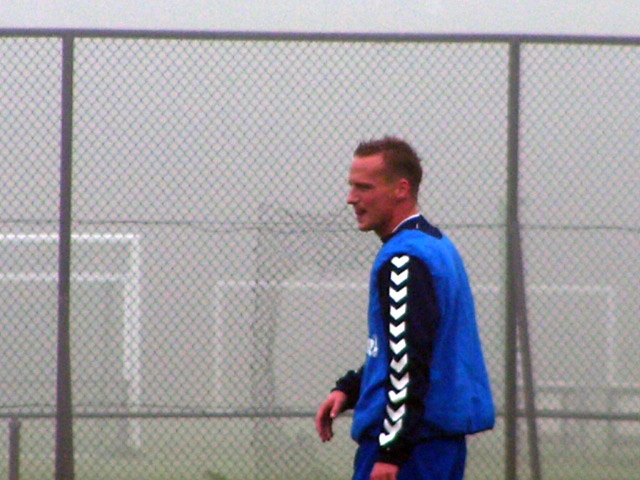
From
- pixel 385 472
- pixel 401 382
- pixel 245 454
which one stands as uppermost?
pixel 401 382

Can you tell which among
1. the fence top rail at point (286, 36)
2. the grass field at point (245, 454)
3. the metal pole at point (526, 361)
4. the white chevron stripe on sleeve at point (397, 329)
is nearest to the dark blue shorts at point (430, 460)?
the white chevron stripe on sleeve at point (397, 329)

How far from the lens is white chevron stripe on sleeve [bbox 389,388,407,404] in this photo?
3.12 m

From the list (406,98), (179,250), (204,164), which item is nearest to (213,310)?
(179,250)

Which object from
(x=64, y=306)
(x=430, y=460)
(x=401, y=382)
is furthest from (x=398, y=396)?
(x=64, y=306)

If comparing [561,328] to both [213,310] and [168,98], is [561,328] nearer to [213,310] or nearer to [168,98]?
[213,310]

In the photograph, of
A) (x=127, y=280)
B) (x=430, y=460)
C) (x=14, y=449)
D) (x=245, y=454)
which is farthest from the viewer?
(x=127, y=280)

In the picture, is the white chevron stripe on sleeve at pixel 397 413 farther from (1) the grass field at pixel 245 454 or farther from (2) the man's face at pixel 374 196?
(1) the grass field at pixel 245 454

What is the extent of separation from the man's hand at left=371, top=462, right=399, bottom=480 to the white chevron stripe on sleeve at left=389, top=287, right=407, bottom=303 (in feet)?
1.45

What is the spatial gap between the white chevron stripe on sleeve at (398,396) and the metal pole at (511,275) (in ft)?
8.96

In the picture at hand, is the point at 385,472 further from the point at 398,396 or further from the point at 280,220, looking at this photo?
the point at 280,220

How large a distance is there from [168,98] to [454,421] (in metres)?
3.06

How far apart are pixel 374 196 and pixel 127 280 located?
10.3ft

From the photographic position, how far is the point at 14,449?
18.4ft

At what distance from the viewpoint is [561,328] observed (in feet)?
19.9
